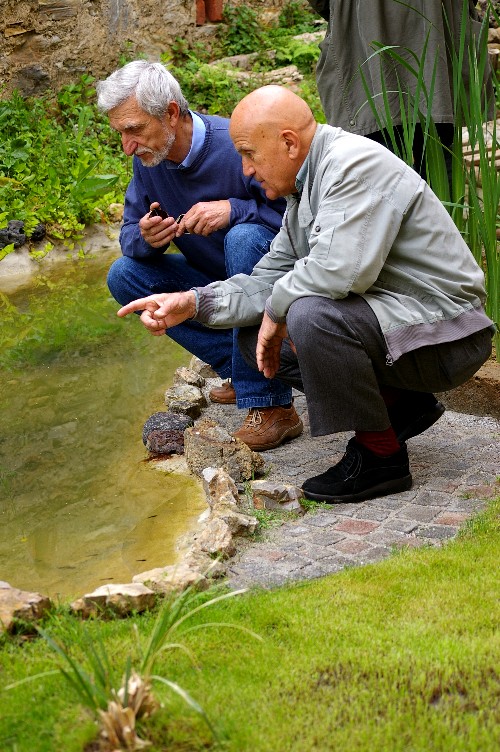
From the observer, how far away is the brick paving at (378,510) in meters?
2.88

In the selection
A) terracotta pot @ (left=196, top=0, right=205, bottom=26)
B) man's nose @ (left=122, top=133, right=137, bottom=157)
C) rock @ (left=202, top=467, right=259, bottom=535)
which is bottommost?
rock @ (left=202, top=467, right=259, bottom=535)

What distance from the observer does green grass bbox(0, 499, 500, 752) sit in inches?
75.4

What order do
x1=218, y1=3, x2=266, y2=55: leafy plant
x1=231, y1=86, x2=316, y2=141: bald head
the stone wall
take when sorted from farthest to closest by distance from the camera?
x1=218, y1=3, x2=266, y2=55: leafy plant, the stone wall, x1=231, y1=86, x2=316, y2=141: bald head

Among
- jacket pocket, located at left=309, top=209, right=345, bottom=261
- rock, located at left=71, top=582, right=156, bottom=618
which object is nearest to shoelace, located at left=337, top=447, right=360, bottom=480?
jacket pocket, located at left=309, top=209, right=345, bottom=261

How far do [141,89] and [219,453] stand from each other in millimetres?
1445

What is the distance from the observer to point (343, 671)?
7.04ft

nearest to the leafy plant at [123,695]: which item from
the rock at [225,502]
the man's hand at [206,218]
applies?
the rock at [225,502]

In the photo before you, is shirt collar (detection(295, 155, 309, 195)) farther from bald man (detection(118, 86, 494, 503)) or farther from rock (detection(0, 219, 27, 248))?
rock (detection(0, 219, 27, 248))

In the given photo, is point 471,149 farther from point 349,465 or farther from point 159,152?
point 349,465

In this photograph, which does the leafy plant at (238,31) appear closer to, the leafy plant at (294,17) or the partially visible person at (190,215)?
the leafy plant at (294,17)

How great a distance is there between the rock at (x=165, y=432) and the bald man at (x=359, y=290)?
0.80 meters

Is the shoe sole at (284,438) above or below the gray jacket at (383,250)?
below

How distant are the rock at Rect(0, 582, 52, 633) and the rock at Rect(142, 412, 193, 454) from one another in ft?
5.07

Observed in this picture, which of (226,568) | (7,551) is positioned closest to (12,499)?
(7,551)
